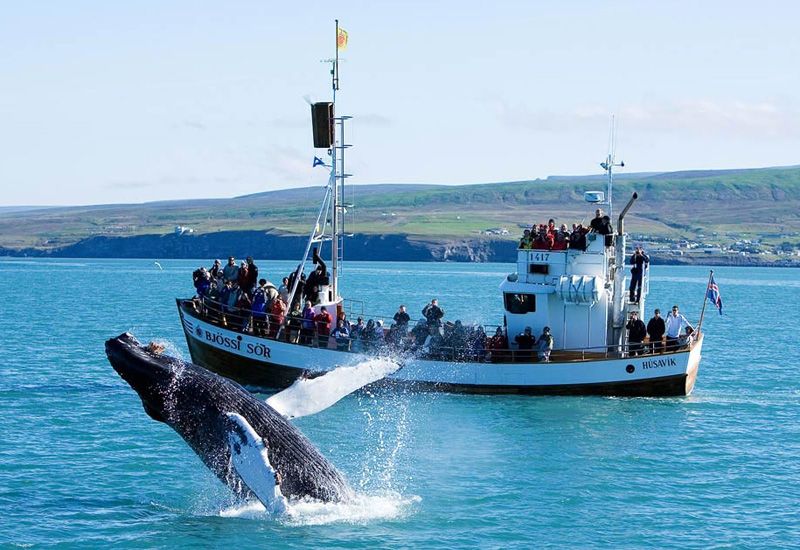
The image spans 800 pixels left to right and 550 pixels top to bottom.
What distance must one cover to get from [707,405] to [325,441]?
13139 millimetres

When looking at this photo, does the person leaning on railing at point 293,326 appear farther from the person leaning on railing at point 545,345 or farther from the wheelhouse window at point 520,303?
the person leaning on railing at point 545,345

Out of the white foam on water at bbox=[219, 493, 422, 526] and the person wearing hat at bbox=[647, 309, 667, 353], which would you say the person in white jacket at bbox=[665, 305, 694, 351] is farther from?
the white foam on water at bbox=[219, 493, 422, 526]

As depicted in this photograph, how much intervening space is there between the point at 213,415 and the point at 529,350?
18.3 m

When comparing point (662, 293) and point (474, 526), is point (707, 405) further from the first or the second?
point (662, 293)

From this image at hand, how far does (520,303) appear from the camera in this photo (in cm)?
3681

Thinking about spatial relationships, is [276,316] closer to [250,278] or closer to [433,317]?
[250,278]

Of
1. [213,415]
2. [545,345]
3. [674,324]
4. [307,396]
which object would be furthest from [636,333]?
[213,415]

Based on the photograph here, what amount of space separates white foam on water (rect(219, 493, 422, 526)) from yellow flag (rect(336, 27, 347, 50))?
20581mm

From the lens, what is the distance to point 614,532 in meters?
22.0

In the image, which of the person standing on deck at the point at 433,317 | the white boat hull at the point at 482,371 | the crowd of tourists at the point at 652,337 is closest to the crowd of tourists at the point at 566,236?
the crowd of tourists at the point at 652,337

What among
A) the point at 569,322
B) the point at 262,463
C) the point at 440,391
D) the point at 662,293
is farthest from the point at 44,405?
the point at 662,293

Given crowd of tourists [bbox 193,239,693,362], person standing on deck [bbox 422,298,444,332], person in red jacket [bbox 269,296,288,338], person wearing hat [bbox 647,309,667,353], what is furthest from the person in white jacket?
person in red jacket [bbox 269,296,288,338]

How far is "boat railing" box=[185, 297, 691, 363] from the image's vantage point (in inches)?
1423

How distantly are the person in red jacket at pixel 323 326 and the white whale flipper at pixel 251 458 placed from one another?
1783cm
